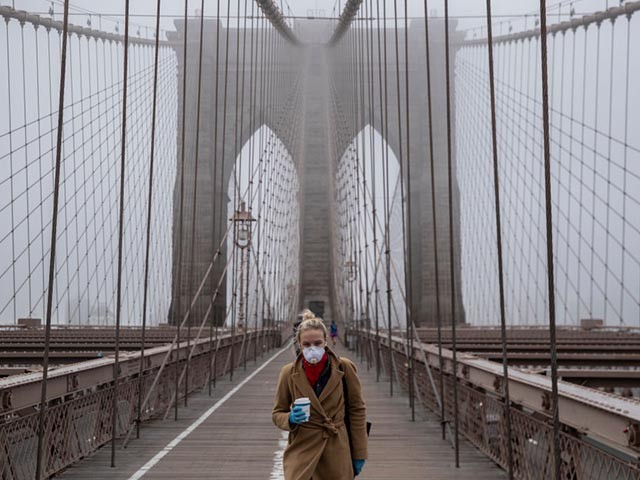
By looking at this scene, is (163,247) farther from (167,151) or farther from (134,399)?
(134,399)

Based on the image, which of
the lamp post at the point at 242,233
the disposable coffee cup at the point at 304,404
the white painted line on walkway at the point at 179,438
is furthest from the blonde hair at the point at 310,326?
the lamp post at the point at 242,233

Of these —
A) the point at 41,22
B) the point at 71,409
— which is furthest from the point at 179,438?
the point at 41,22

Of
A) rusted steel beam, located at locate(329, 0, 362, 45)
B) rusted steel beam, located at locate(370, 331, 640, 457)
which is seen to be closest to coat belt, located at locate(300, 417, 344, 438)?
rusted steel beam, located at locate(370, 331, 640, 457)

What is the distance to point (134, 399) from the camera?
7.19 m

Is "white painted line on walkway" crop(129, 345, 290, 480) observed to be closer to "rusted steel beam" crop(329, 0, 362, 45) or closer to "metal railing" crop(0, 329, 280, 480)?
"metal railing" crop(0, 329, 280, 480)

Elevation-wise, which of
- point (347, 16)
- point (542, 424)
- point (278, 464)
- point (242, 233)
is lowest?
point (278, 464)

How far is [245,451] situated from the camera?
19.9 ft

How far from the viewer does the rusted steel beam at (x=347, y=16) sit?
24.3 m

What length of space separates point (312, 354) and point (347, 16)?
2705 cm

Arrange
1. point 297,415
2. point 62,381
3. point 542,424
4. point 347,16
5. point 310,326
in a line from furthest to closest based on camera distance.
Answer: point 347,16 → point 62,381 → point 542,424 → point 310,326 → point 297,415

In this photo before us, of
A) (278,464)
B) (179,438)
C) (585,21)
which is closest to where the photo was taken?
(278,464)

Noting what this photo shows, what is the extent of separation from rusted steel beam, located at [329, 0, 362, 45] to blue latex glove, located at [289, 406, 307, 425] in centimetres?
2050

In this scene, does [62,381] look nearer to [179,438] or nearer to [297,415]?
[179,438]

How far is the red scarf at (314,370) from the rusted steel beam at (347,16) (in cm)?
2030
